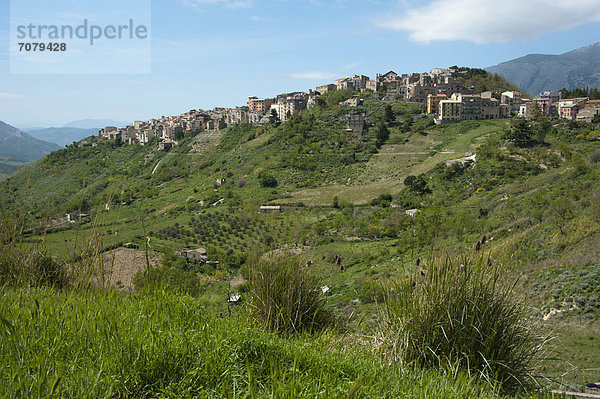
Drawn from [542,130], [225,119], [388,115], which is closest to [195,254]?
[542,130]

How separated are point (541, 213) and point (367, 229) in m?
11.6

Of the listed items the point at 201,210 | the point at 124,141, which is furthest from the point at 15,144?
the point at 201,210

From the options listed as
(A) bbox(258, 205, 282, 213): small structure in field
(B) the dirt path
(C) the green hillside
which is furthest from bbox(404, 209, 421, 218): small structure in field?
(B) the dirt path

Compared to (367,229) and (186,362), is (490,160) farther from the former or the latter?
(186,362)

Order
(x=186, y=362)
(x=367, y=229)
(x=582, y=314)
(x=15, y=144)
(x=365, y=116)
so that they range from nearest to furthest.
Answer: (x=186, y=362) < (x=582, y=314) < (x=367, y=229) < (x=365, y=116) < (x=15, y=144)

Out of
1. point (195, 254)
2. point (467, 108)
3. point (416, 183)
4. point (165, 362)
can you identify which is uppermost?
point (467, 108)

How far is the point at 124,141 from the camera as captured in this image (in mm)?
73688

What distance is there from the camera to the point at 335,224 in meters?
27.3

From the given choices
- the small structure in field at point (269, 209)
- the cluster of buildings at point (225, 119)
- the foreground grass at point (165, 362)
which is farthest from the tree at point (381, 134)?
the foreground grass at point (165, 362)

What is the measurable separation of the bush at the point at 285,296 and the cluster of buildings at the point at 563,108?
4628cm

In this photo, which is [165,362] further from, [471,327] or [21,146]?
[21,146]

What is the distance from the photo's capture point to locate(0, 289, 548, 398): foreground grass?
4.55 ft

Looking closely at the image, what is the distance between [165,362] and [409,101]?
59311mm

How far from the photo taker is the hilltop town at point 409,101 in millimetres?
46625
